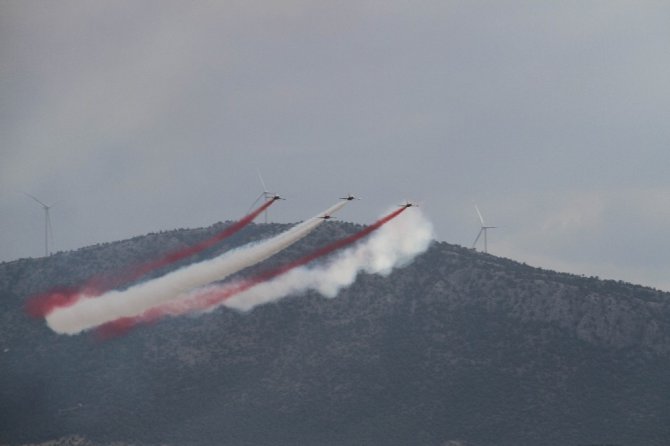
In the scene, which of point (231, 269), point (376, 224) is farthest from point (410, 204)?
point (231, 269)

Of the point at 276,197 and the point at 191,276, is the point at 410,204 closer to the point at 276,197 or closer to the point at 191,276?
the point at 276,197

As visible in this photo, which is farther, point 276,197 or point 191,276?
point 191,276

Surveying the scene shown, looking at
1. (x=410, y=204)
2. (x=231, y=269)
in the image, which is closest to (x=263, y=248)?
(x=231, y=269)

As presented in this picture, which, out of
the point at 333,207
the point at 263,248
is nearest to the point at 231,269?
the point at 263,248

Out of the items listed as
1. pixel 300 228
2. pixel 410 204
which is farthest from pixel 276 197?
pixel 410 204

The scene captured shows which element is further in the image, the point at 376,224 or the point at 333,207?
the point at 376,224

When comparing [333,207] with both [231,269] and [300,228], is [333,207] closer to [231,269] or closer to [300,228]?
[300,228]

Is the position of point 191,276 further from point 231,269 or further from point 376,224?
point 376,224
